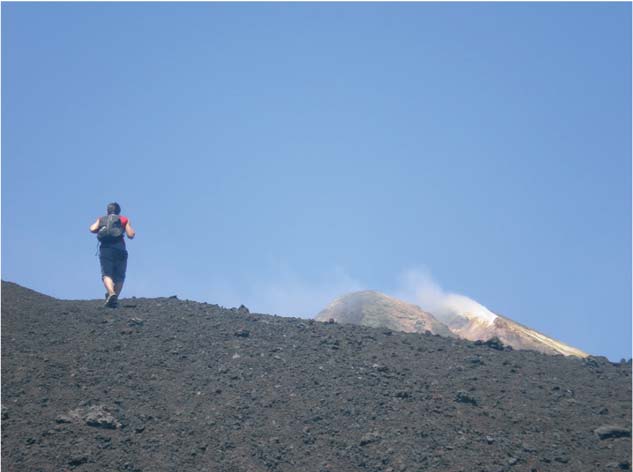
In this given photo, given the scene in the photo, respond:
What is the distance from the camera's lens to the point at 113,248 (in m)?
16.1

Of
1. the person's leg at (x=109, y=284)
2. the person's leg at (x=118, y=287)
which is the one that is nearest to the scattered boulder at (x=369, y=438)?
the person's leg at (x=109, y=284)

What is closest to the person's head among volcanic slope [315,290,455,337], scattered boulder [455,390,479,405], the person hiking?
the person hiking

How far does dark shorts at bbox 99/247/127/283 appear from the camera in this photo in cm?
1597

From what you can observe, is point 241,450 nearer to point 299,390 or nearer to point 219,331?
point 299,390

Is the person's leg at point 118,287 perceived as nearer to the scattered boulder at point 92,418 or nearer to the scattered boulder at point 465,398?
→ the scattered boulder at point 92,418

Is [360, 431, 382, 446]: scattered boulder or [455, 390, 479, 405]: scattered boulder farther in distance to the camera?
[455, 390, 479, 405]: scattered boulder

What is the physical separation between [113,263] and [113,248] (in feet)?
0.88

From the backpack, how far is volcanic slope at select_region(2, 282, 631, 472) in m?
1.29

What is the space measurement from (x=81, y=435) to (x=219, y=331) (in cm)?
412

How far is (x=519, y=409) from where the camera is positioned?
12211mm

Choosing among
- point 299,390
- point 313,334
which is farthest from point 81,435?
point 313,334

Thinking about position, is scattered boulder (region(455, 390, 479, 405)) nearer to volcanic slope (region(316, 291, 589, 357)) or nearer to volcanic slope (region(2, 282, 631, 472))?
volcanic slope (region(2, 282, 631, 472))

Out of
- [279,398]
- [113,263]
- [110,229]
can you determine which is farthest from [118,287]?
[279,398]

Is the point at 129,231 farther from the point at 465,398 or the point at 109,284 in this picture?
the point at 465,398
